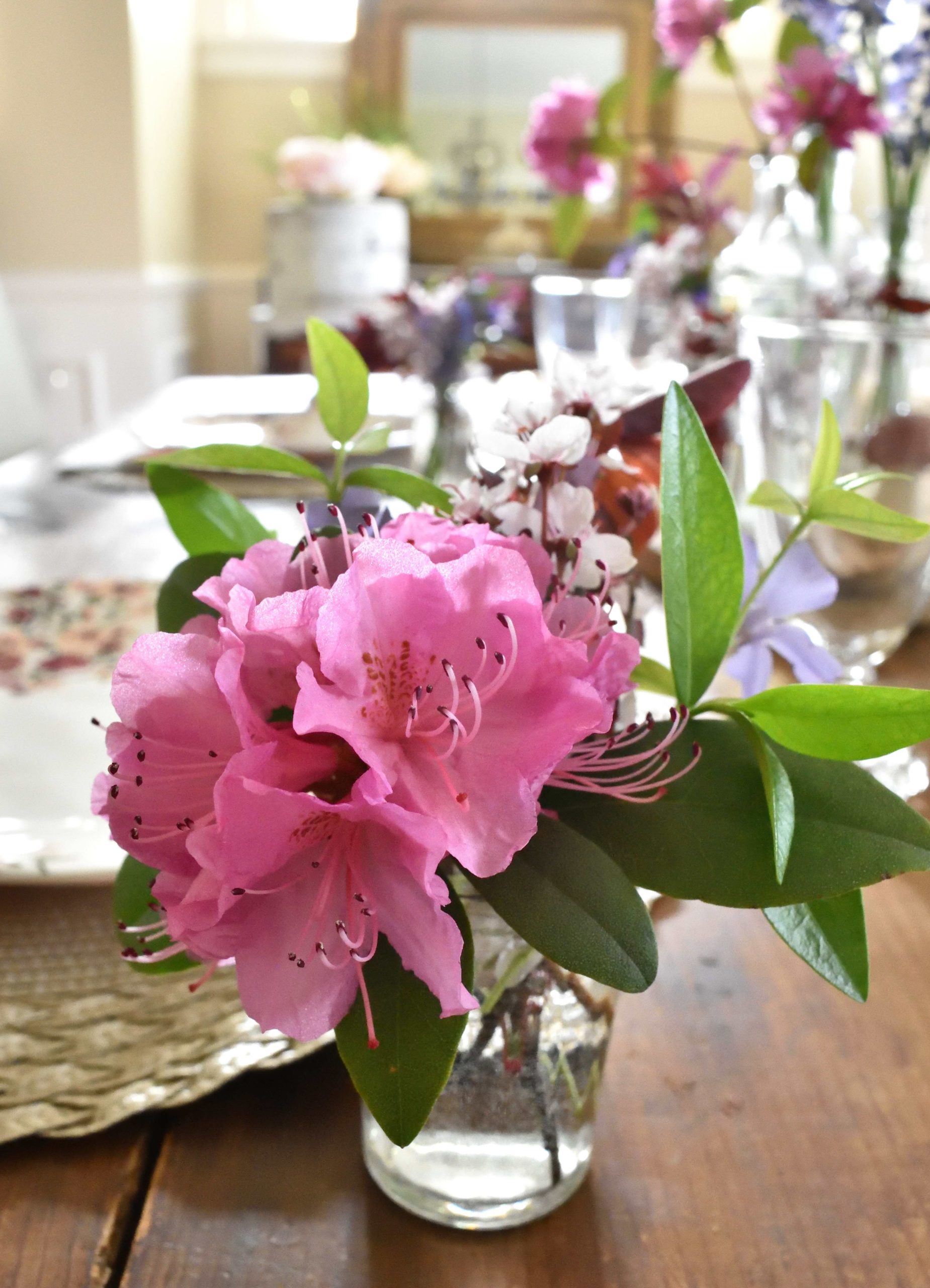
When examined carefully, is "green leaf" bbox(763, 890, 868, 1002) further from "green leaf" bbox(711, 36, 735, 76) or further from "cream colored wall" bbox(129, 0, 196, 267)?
"cream colored wall" bbox(129, 0, 196, 267)

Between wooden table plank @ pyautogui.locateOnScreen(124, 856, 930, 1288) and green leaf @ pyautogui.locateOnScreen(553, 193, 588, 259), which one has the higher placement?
green leaf @ pyautogui.locateOnScreen(553, 193, 588, 259)

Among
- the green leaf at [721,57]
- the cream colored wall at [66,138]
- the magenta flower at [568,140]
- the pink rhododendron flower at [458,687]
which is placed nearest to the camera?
the pink rhododendron flower at [458,687]

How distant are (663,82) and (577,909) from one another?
0.89 meters

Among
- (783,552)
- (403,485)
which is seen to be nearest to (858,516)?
(783,552)

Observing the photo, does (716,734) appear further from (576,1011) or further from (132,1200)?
(132,1200)

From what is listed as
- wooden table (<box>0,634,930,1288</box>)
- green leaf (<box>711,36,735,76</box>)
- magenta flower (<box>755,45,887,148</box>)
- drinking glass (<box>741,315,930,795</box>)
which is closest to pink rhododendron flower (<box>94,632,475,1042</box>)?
wooden table (<box>0,634,930,1288</box>)

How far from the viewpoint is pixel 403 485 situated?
32 centimetres

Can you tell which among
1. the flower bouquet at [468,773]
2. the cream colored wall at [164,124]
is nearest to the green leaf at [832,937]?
the flower bouquet at [468,773]

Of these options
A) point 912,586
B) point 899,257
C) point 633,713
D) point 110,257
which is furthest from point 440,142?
point 633,713

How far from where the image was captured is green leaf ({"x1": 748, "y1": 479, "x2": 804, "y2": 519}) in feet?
1.13

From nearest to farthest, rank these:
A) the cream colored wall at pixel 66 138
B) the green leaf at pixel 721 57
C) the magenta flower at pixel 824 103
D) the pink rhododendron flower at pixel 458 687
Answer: the pink rhododendron flower at pixel 458 687, the magenta flower at pixel 824 103, the green leaf at pixel 721 57, the cream colored wall at pixel 66 138

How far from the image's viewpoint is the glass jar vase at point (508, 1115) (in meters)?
0.31

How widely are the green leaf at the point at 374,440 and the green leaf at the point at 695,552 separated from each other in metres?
0.12

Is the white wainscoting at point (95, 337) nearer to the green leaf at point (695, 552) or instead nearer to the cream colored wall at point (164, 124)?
the cream colored wall at point (164, 124)
